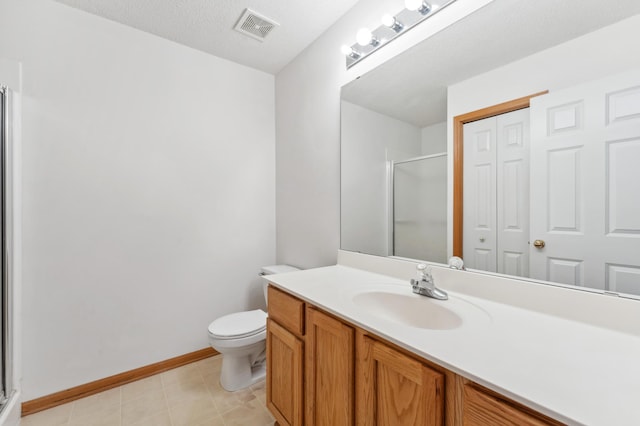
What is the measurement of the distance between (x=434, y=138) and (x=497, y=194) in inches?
15.4

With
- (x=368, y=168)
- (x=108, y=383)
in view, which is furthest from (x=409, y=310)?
(x=108, y=383)

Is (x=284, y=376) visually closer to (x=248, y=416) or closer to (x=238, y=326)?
(x=248, y=416)

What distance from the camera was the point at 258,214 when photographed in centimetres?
245

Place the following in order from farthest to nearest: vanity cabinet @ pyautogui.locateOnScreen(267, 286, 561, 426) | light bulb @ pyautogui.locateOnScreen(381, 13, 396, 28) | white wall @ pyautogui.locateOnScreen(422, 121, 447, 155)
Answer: light bulb @ pyautogui.locateOnScreen(381, 13, 396, 28), white wall @ pyautogui.locateOnScreen(422, 121, 447, 155), vanity cabinet @ pyautogui.locateOnScreen(267, 286, 561, 426)

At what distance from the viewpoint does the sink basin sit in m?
0.95

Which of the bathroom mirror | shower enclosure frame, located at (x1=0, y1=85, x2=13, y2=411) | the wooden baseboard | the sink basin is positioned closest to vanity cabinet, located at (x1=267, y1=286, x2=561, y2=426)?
the sink basin

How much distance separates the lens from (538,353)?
66 cm

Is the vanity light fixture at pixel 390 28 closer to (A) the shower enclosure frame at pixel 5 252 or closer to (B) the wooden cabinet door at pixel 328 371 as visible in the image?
(B) the wooden cabinet door at pixel 328 371

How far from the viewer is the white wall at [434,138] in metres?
1.25

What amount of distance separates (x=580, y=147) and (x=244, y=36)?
208 cm

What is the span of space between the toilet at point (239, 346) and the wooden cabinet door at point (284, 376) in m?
0.37

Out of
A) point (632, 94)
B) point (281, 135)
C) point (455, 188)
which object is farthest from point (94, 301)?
point (632, 94)

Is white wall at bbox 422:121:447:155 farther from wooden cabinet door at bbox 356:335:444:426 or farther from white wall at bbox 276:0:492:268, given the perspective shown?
wooden cabinet door at bbox 356:335:444:426

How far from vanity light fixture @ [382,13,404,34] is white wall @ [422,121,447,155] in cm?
57
